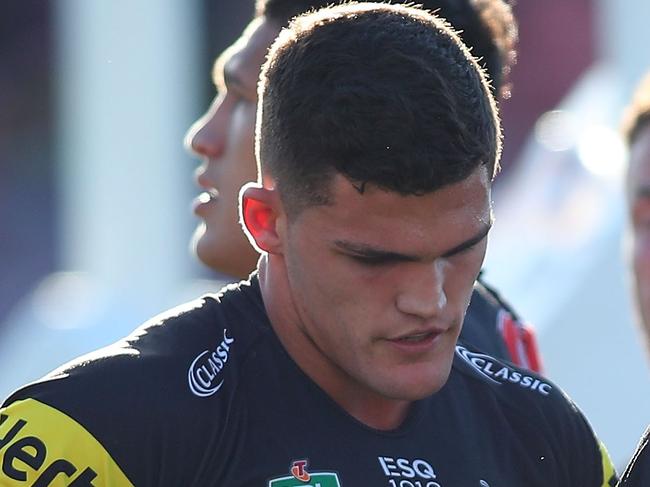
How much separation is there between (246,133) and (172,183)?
6086mm

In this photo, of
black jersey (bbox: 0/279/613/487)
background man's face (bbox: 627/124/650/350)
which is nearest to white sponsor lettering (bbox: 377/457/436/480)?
black jersey (bbox: 0/279/613/487)

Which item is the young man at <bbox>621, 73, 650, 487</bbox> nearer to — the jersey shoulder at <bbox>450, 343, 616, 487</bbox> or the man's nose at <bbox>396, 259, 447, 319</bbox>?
the jersey shoulder at <bbox>450, 343, 616, 487</bbox>

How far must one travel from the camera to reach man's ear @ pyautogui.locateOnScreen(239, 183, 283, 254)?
107 inches

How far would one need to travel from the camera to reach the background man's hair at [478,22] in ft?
12.7

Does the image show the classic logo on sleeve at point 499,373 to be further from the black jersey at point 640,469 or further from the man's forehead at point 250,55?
the man's forehead at point 250,55

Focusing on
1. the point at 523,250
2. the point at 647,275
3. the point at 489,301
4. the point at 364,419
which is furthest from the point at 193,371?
the point at 523,250

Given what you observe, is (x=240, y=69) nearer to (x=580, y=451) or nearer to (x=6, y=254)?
(x=580, y=451)

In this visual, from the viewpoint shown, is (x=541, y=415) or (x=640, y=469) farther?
(x=541, y=415)

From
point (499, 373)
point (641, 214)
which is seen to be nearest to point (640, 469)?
point (499, 373)

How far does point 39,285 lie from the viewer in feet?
38.3

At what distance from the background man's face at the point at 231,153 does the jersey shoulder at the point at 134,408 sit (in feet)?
3.96

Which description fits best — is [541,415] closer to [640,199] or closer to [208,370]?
[208,370]

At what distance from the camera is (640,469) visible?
274 centimetres

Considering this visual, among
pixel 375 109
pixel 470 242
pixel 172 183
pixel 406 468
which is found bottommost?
pixel 172 183
